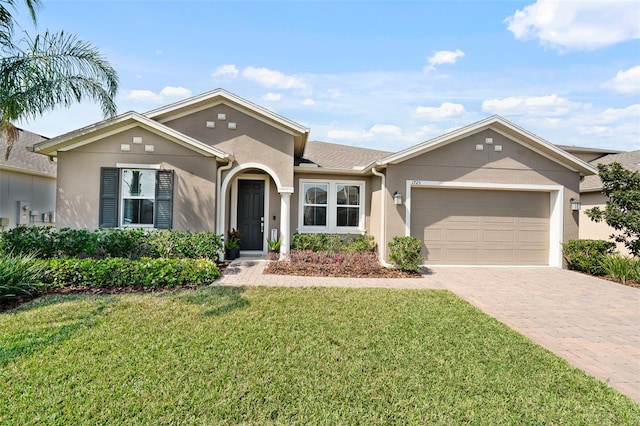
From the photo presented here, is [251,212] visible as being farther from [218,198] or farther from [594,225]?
[594,225]

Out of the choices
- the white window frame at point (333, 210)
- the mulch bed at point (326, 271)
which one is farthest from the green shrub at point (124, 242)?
the white window frame at point (333, 210)

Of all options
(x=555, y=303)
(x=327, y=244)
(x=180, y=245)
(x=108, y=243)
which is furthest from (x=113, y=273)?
(x=555, y=303)

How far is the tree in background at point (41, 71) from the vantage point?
790 cm

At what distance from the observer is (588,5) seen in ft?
26.2

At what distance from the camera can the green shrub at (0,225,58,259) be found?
8023mm

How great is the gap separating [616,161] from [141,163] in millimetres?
19958

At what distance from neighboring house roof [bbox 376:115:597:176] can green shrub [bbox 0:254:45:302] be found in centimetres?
936

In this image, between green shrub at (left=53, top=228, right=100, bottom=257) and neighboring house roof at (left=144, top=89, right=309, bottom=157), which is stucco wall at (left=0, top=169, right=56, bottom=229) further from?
neighboring house roof at (left=144, top=89, right=309, bottom=157)

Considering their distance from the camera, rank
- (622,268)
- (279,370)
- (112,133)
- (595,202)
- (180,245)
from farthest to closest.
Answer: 1. (595,202)
2. (112,133)
3. (622,268)
4. (180,245)
5. (279,370)

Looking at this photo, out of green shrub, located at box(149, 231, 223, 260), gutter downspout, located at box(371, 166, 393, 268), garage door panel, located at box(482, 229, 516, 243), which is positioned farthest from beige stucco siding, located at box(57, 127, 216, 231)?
garage door panel, located at box(482, 229, 516, 243)

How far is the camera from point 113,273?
24.0 ft

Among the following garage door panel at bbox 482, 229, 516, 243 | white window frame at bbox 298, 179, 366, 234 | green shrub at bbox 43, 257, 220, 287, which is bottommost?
green shrub at bbox 43, 257, 220, 287

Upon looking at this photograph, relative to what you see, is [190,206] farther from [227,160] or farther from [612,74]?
[612,74]

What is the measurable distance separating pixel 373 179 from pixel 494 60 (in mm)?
5670
